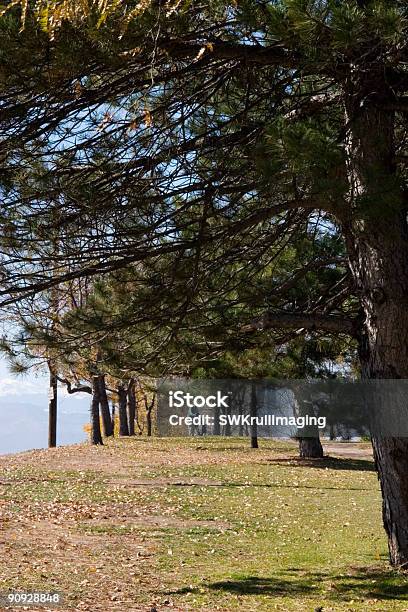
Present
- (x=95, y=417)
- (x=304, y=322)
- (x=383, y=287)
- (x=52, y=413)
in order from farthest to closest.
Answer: (x=52, y=413), (x=95, y=417), (x=304, y=322), (x=383, y=287)

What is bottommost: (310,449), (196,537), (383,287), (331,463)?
(196,537)

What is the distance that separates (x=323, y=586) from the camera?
726 cm

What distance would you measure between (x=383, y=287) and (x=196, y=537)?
4.46 metres

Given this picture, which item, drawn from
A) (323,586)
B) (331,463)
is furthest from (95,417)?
(323,586)

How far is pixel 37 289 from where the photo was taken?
6.29 metres

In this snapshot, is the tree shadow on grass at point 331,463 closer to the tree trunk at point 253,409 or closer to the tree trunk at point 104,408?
the tree trunk at point 253,409

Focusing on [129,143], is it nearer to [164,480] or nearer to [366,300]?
[366,300]

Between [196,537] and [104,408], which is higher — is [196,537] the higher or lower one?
the lower one

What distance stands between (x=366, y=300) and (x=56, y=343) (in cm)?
320

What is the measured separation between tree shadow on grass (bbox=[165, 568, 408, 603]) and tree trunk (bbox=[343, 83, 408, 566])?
0.28 meters

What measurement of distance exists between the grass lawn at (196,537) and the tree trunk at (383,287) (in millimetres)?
819

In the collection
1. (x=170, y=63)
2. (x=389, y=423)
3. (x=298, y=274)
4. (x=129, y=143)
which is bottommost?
(x=389, y=423)

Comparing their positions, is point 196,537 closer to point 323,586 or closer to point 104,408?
point 323,586

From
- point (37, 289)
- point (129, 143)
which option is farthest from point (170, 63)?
point (37, 289)
